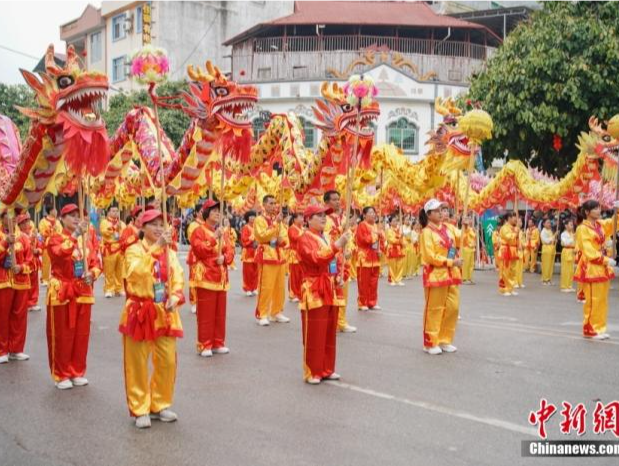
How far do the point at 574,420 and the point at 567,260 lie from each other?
33.9 ft

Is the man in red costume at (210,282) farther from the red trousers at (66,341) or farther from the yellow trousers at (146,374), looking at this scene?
the yellow trousers at (146,374)

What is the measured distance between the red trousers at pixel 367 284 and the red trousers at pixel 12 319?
17.9 ft

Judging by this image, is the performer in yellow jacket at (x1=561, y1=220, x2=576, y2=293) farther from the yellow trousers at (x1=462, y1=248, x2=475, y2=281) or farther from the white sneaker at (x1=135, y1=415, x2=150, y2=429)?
the white sneaker at (x1=135, y1=415, x2=150, y2=429)

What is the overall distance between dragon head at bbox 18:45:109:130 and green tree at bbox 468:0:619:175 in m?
11.6

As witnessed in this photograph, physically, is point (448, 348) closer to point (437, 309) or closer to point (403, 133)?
point (437, 309)

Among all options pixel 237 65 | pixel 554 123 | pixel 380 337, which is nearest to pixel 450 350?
pixel 380 337

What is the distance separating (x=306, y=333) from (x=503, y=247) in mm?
8703

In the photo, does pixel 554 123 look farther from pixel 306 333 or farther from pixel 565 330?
pixel 306 333

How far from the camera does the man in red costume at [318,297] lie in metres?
6.46

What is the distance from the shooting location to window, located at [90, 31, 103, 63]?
1601 inches

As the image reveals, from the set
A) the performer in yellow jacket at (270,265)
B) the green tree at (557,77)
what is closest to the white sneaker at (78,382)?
the performer in yellow jacket at (270,265)

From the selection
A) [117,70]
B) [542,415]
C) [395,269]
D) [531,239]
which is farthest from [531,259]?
[117,70]

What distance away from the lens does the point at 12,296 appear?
7633 mm

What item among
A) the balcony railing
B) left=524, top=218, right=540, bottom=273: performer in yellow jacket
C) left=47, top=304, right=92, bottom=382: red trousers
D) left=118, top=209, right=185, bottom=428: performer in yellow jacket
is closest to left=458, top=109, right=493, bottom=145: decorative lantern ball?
left=118, top=209, right=185, bottom=428: performer in yellow jacket
